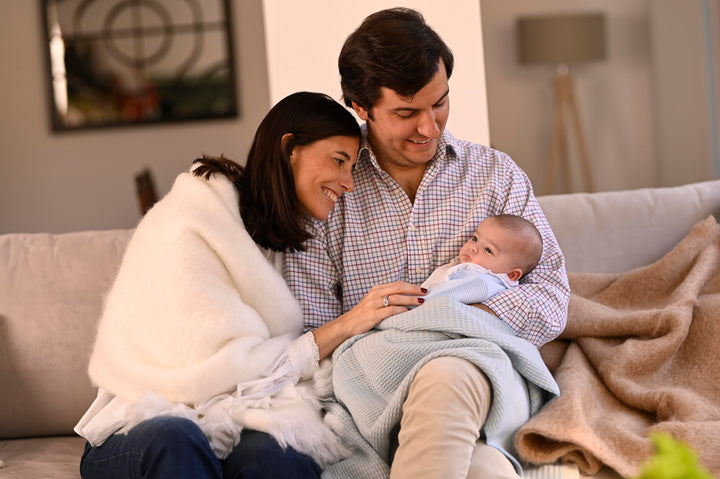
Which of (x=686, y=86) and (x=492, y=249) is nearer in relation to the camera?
(x=492, y=249)

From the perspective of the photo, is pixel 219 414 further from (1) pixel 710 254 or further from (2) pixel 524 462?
(1) pixel 710 254

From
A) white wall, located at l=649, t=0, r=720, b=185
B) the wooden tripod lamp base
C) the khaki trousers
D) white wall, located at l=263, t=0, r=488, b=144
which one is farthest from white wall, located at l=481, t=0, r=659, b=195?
the khaki trousers

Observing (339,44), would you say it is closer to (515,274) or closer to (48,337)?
(515,274)

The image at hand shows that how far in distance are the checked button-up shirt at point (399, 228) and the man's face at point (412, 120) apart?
0.07 meters

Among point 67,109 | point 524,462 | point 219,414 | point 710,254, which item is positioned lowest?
point 524,462

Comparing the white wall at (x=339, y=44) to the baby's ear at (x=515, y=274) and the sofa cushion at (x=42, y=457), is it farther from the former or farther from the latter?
the sofa cushion at (x=42, y=457)

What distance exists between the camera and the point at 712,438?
149 cm

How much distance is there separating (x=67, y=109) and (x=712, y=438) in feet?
14.9

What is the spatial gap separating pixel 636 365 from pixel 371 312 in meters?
0.63

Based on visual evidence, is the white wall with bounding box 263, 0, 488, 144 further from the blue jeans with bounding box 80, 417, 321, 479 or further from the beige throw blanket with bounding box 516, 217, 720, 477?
the blue jeans with bounding box 80, 417, 321, 479

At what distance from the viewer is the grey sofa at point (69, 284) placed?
2014 mm

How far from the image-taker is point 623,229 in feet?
7.16

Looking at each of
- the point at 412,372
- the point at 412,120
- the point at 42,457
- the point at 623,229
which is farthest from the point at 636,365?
the point at 42,457

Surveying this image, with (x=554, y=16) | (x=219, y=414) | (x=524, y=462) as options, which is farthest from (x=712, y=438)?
(x=554, y=16)
